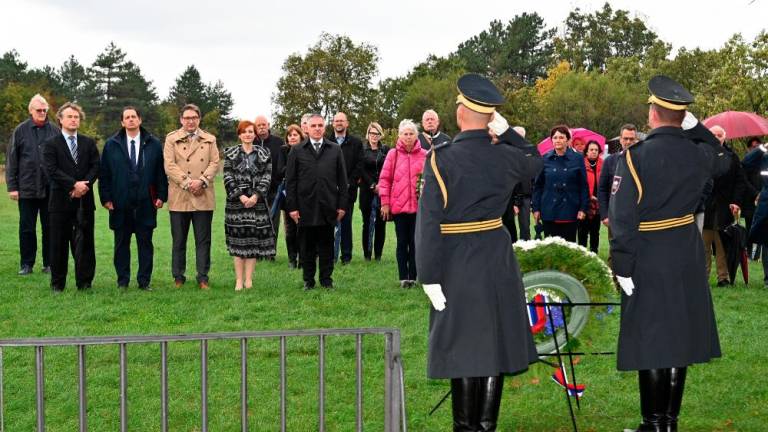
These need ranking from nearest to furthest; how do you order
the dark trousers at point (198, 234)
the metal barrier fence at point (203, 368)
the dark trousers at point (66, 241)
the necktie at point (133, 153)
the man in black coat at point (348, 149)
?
the metal barrier fence at point (203, 368) < the dark trousers at point (66, 241) < the necktie at point (133, 153) < the dark trousers at point (198, 234) < the man in black coat at point (348, 149)

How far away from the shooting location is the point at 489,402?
5668 mm

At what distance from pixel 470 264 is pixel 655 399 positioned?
1.62m

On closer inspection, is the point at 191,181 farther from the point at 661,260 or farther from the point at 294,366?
the point at 661,260

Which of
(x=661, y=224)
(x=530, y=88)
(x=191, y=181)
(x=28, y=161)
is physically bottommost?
(x=661, y=224)

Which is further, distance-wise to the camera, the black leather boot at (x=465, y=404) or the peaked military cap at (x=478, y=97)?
the peaked military cap at (x=478, y=97)

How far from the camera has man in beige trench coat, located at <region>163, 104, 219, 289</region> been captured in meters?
12.5

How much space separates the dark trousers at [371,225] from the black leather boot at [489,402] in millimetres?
9791

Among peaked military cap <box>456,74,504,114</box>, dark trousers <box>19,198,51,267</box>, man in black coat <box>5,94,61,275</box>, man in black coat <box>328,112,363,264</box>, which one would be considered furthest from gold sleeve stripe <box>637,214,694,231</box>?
dark trousers <box>19,198,51,267</box>

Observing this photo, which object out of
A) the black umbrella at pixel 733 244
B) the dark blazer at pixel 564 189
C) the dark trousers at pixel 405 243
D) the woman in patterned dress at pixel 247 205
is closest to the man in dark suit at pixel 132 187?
the woman in patterned dress at pixel 247 205

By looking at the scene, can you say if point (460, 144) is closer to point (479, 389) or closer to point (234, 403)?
point (479, 389)

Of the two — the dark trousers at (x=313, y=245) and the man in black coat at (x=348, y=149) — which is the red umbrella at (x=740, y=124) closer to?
the man in black coat at (x=348, y=149)

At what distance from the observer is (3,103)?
244ft

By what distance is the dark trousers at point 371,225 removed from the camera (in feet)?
51.4

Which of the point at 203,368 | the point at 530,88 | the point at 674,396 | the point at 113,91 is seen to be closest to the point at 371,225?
the point at 674,396
